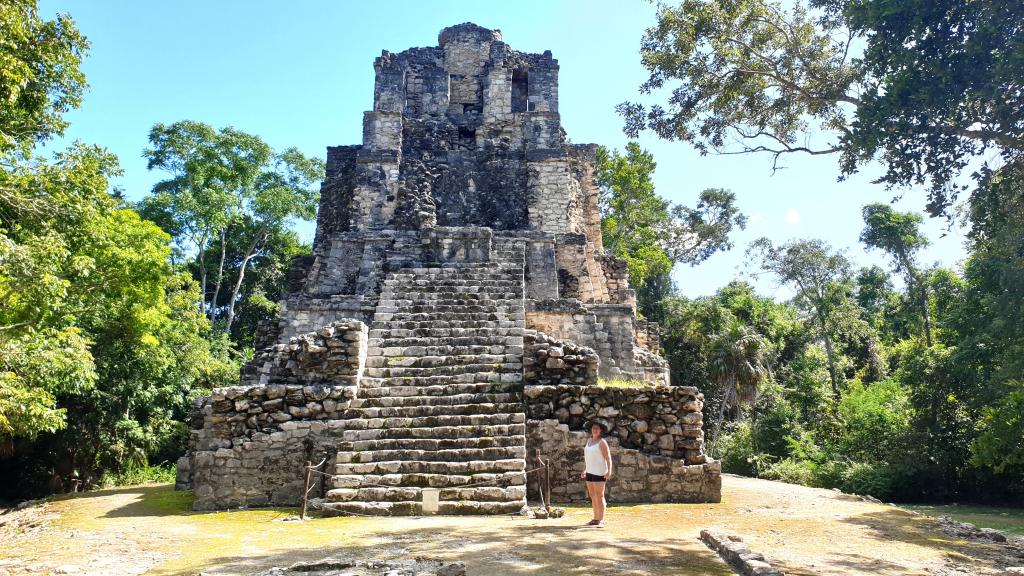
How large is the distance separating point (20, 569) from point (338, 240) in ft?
29.3

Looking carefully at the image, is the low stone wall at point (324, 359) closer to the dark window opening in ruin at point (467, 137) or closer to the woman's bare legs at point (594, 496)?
the woman's bare legs at point (594, 496)

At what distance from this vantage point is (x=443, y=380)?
28.1 ft

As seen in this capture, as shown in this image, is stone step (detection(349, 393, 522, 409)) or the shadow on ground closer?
the shadow on ground

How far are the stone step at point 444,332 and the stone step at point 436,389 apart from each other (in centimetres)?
121

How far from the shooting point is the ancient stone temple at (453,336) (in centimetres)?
746

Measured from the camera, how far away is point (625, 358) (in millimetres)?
10633

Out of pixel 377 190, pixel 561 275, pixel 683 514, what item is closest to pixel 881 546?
pixel 683 514

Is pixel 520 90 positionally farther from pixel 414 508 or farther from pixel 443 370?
pixel 414 508

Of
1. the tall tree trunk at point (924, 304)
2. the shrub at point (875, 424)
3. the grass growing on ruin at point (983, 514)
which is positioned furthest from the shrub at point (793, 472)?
the tall tree trunk at point (924, 304)

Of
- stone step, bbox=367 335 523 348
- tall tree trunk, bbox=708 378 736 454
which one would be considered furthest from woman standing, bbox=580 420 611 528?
tall tree trunk, bbox=708 378 736 454

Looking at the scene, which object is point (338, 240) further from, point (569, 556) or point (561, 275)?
point (569, 556)

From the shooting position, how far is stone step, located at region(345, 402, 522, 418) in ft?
26.2

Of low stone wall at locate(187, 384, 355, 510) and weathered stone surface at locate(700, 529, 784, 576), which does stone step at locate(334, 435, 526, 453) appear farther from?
weathered stone surface at locate(700, 529, 784, 576)

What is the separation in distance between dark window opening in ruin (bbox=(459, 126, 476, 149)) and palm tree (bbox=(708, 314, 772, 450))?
1040cm
